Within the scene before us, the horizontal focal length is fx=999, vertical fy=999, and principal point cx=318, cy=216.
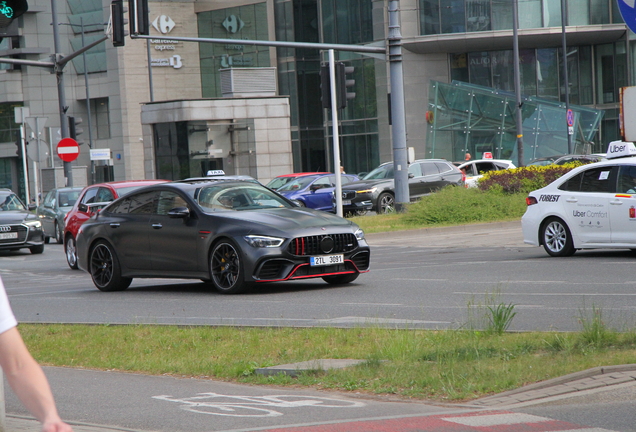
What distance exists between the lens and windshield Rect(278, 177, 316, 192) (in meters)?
33.5

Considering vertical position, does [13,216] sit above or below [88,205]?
below

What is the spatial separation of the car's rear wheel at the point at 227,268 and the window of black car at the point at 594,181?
6104 mm

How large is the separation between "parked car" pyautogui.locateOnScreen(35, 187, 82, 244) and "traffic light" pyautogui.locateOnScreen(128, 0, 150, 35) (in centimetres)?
717

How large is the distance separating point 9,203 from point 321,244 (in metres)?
17.4

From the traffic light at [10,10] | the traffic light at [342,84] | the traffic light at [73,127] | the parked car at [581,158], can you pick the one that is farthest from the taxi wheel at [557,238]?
the traffic light at [73,127]

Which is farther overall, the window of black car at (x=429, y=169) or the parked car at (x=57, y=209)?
the window of black car at (x=429, y=169)

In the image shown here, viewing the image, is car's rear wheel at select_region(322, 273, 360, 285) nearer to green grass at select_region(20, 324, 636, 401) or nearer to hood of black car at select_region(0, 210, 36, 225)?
green grass at select_region(20, 324, 636, 401)

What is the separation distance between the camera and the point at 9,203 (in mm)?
28000

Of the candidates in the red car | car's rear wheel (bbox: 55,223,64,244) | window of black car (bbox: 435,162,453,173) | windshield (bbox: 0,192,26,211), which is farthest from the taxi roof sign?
car's rear wheel (bbox: 55,223,64,244)

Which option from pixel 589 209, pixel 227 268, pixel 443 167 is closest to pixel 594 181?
pixel 589 209

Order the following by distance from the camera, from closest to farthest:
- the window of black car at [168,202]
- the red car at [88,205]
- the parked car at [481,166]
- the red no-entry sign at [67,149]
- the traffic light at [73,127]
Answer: the window of black car at [168,202]
the red car at [88,205]
the red no-entry sign at [67,149]
the traffic light at [73,127]
the parked car at [481,166]

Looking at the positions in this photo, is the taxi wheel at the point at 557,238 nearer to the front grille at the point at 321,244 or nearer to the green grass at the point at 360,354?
the front grille at the point at 321,244

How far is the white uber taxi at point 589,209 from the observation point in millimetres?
15328

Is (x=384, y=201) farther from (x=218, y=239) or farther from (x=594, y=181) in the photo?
(x=218, y=239)
